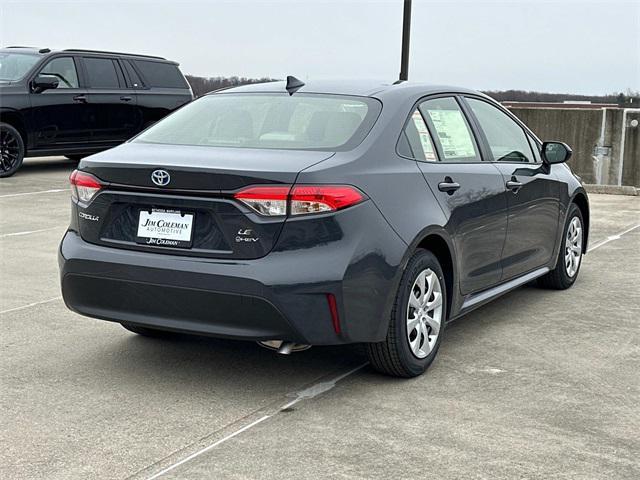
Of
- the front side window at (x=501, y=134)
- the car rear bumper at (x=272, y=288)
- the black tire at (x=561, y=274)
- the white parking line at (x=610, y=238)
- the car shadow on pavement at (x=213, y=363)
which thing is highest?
the front side window at (x=501, y=134)

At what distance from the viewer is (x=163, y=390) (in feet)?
15.6

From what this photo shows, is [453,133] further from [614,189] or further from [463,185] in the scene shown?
[614,189]

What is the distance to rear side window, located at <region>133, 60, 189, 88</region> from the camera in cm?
1719

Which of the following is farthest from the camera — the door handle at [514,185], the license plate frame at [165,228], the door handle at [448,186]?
the door handle at [514,185]

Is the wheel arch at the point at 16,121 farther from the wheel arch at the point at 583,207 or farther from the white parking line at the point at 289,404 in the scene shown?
the white parking line at the point at 289,404

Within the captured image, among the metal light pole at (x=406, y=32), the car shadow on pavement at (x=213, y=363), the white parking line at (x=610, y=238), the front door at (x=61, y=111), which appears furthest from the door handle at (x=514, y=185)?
Result: the metal light pole at (x=406, y=32)

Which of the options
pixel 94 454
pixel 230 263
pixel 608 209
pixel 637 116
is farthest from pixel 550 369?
pixel 637 116

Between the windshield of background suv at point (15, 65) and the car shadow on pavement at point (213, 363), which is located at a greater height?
the windshield of background suv at point (15, 65)

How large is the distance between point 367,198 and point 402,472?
1.37 m

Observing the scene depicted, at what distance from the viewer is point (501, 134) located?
20.8 feet

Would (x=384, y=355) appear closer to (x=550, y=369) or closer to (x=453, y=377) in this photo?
(x=453, y=377)

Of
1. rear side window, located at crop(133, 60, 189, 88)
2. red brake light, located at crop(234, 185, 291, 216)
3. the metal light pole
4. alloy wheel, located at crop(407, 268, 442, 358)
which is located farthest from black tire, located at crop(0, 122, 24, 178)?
red brake light, located at crop(234, 185, 291, 216)

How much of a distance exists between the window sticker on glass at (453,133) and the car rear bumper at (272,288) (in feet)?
3.38

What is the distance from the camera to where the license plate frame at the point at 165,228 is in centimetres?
452
